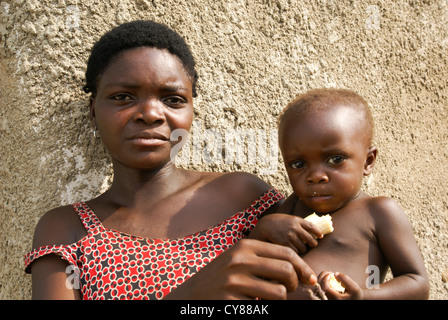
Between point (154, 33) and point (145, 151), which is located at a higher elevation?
point (154, 33)

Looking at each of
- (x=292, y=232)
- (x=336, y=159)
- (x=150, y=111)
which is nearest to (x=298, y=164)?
(x=336, y=159)

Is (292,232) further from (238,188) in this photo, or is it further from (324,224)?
(238,188)

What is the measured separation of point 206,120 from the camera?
2.19 metres

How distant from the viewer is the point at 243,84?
2242 millimetres

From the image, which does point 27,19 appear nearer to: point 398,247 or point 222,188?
point 222,188

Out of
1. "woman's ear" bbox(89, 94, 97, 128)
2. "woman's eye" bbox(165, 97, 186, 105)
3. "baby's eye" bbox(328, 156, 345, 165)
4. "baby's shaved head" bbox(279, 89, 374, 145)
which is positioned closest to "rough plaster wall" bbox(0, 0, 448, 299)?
"woman's ear" bbox(89, 94, 97, 128)

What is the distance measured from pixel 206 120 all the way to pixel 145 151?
491 millimetres

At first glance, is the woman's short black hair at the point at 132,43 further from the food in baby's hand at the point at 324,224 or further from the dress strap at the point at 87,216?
the food in baby's hand at the point at 324,224

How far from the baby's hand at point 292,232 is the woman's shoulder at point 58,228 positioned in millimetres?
626

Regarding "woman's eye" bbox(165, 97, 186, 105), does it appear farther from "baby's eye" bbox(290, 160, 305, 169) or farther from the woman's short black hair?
"baby's eye" bbox(290, 160, 305, 169)

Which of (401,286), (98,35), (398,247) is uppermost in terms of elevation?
(98,35)

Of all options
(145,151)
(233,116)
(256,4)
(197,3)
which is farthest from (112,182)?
(256,4)

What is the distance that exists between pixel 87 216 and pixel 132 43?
1.97 feet

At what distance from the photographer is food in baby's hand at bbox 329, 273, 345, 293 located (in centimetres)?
142
